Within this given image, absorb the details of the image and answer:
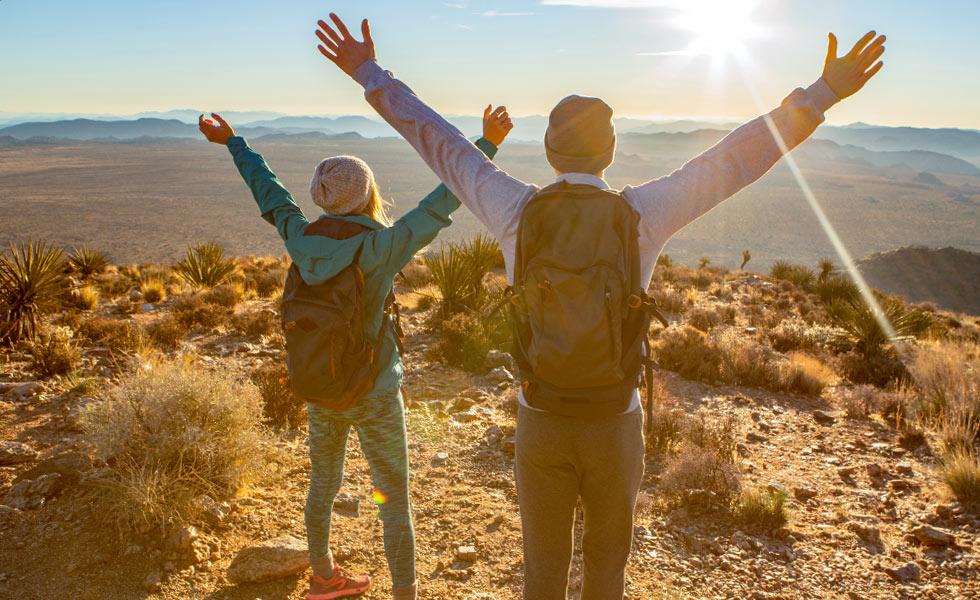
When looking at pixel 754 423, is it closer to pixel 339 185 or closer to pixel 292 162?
pixel 339 185

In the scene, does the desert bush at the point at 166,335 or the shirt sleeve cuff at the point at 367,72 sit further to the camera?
Result: the desert bush at the point at 166,335

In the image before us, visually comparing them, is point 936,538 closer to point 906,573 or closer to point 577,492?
point 906,573

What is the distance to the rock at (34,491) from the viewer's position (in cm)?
337

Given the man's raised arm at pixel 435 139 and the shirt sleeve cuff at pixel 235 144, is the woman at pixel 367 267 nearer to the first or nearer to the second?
the shirt sleeve cuff at pixel 235 144

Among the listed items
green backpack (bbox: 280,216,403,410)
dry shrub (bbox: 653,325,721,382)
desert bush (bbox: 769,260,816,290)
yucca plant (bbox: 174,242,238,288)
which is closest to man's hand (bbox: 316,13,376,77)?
green backpack (bbox: 280,216,403,410)

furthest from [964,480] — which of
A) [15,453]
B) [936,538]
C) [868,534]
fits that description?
[15,453]

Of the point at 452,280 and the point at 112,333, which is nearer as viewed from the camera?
the point at 112,333

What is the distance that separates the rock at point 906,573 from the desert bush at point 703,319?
279 inches

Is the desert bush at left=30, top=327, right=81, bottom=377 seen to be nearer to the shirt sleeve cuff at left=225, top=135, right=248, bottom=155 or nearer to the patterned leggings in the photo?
the shirt sleeve cuff at left=225, top=135, right=248, bottom=155

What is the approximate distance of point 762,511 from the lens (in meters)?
3.76

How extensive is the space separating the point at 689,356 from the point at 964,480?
143 inches

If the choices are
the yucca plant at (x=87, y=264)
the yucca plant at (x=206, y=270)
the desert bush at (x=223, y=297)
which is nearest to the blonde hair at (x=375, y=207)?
the desert bush at (x=223, y=297)

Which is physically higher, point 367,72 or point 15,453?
point 367,72

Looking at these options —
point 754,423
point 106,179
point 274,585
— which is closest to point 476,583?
point 274,585
